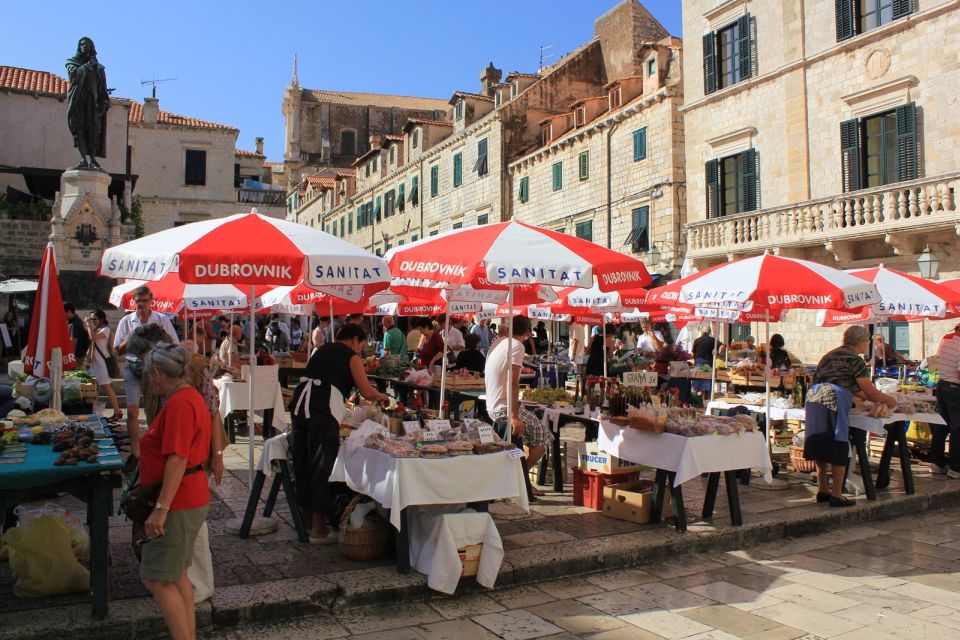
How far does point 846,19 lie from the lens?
18.4 metres

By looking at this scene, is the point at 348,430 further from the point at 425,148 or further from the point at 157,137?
the point at 157,137

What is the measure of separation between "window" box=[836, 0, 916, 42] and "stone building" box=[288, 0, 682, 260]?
23.6ft

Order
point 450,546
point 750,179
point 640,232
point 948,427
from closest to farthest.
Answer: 1. point 450,546
2. point 948,427
3. point 750,179
4. point 640,232

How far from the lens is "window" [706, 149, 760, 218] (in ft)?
68.6

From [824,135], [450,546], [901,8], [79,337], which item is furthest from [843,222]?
[79,337]

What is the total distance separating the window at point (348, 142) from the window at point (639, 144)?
147 ft

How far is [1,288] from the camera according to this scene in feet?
53.7

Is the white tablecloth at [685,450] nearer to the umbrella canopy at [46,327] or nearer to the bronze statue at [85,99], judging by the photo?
the umbrella canopy at [46,327]

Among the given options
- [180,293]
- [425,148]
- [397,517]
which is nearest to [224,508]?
[397,517]

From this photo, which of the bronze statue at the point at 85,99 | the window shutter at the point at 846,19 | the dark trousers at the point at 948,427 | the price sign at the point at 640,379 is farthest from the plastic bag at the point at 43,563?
the window shutter at the point at 846,19

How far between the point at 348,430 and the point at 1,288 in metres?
13.8

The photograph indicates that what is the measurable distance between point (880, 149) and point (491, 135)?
63.1 ft

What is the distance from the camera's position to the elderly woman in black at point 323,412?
5.75 metres

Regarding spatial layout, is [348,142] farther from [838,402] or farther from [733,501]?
[733,501]
